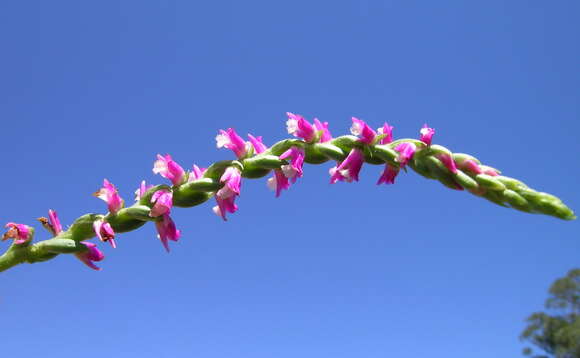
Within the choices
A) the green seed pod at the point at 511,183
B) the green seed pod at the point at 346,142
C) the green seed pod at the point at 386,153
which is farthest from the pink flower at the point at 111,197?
the green seed pod at the point at 511,183

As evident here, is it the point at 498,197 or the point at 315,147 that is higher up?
the point at 315,147

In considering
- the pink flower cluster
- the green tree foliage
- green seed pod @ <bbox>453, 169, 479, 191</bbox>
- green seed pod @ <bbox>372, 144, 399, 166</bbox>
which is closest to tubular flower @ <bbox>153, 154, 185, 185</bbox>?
the pink flower cluster

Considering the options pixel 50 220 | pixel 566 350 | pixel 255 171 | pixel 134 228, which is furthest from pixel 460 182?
pixel 566 350

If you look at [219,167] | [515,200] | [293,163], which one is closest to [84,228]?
[219,167]

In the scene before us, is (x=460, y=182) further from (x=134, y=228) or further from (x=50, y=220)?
(x=50, y=220)

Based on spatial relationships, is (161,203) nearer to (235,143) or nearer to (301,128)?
(235,143)

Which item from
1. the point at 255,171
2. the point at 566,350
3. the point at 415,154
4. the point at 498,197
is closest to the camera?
the point at 498,197
